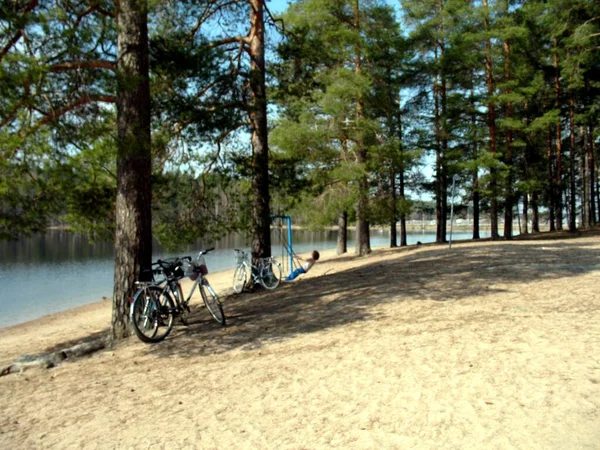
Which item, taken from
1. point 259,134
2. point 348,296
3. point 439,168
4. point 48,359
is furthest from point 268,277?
point 439,168

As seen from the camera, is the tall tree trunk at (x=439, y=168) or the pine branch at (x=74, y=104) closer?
the pine branch at (x=74, y=104)


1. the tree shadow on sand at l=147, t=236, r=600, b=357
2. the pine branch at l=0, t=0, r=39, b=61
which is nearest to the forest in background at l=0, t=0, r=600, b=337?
the pine branch at l=0, t=0, r=39, b=61

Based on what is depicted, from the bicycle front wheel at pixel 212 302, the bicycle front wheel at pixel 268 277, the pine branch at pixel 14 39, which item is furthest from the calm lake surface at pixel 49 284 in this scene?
the pine branch at pixel 14 39

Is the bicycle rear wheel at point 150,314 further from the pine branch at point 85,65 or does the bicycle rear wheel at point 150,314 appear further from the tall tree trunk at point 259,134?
the tall tree trunk at point 259,134

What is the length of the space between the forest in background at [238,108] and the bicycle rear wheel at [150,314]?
1.71 ft

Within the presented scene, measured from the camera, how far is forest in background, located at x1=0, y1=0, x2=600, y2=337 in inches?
227

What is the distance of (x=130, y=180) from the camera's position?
5.95m

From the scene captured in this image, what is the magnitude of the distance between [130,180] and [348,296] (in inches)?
140

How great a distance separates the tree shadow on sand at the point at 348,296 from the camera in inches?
213

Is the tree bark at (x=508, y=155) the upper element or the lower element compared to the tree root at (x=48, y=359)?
upper

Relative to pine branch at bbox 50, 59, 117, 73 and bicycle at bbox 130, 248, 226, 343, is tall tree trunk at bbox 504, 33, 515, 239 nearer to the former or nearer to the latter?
bicycle at bbox 130, 248, 226, 343

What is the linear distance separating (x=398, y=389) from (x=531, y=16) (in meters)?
21.3

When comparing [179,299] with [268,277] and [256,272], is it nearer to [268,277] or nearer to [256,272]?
[256,272]

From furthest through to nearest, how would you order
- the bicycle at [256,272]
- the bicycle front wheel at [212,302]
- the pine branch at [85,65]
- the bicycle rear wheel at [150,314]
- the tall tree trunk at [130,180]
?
the bicycle at [256,272]
the bicycle front wheel at [212,302]
the tall tree trunk at [130,180]
the pine branch at [85,65]
the bicycle rear wheel at [150,314]
